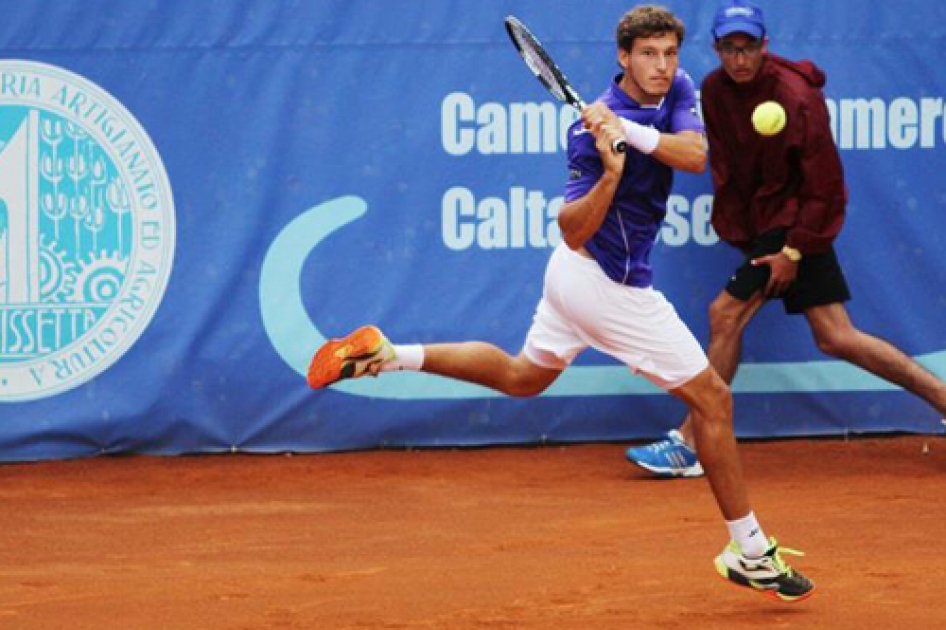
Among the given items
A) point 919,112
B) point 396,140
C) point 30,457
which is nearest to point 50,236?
point 30,457

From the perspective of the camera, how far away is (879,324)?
8312mm

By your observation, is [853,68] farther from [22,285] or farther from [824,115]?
[22,285]

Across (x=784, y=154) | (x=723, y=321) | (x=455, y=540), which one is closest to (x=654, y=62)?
(x=455, y=540)

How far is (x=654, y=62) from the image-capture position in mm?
5582

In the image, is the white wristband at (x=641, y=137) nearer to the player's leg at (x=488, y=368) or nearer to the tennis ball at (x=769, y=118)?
the player's leg at (x=488, y=368)

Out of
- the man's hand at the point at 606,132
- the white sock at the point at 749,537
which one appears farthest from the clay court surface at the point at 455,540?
the man's hand at the point at 606,132

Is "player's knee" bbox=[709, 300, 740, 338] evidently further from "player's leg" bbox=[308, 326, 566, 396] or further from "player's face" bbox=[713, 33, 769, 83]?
"player's leg" bbox=[308, 326, 566, 396]

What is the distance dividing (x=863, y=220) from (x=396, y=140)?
2.06 m

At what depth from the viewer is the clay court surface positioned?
5.32m

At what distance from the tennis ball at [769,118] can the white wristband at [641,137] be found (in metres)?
2.16

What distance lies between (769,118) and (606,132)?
2464mm

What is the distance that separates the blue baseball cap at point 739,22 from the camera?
7.48 m

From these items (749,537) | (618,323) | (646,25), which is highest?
(646,25)

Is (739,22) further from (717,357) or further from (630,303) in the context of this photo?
(630,303)
